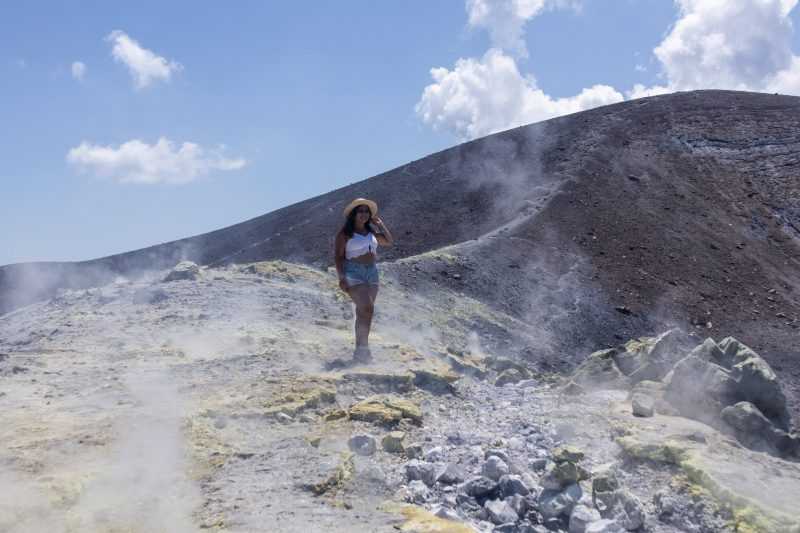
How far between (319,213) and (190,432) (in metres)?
20.4

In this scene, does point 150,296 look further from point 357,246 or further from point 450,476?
point 450,476

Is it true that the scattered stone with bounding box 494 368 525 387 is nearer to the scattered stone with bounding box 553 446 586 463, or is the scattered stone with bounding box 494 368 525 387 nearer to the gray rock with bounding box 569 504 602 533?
the scattered stone with bounding box 553 446 586 463

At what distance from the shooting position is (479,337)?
1047cm

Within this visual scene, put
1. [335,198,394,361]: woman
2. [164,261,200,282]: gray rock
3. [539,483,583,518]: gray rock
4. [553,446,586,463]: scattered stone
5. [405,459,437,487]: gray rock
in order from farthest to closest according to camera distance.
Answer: [164,261,200,282]: gray rock → [335,198,394,361]: woman → [553,446,586,463]: scattered stone → [405,459,437,487]: gray rock → [539,483,583,518]: gray rock

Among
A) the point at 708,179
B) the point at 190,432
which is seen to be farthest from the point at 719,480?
the point at 708,179

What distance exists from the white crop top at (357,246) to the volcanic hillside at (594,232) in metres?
4.12

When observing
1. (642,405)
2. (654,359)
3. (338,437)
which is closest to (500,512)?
(338,437)

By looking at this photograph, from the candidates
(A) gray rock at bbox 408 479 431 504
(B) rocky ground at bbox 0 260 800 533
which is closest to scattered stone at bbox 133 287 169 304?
(B) rocky ground at bbox 0 260 800 533

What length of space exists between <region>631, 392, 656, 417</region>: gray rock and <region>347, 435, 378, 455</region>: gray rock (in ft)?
7.39

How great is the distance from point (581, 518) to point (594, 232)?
13.9m

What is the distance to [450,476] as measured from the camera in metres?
4.35

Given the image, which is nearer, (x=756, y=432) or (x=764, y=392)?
(x=756, y=432)

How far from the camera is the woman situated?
689 centimetres

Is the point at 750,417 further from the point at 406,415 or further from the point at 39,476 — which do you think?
the point at 39,476
